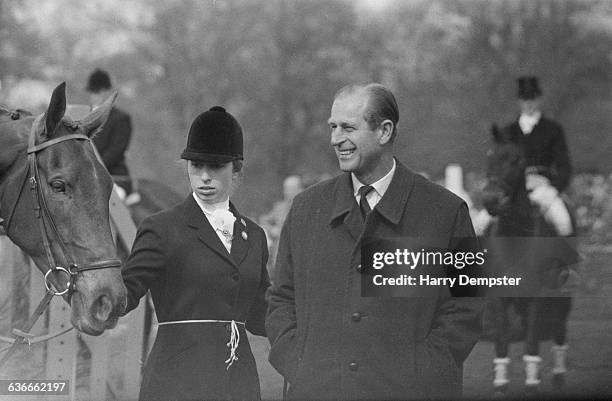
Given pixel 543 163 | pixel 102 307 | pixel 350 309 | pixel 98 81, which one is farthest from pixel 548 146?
pixel 102 307

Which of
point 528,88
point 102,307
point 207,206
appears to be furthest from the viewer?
point 528,88

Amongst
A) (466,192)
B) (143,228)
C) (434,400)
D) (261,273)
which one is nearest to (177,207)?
(143,228)

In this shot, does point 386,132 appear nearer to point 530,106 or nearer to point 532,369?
point 530,106

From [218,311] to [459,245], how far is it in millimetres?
908

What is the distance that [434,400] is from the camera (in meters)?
3.54

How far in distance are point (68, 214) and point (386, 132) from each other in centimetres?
110

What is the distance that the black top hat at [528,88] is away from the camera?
14.5ft

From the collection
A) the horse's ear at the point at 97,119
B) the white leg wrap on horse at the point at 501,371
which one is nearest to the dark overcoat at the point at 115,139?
the horse's ear at the point at 97,119

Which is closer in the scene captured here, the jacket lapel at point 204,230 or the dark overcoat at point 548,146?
the jacket lapel at point 204,230

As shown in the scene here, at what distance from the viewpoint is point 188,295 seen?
3.52m

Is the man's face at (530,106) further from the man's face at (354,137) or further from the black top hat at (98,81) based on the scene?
the black top hat at (98,81)

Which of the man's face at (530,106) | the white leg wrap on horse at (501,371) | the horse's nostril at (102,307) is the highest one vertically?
the man's face at (530,106)

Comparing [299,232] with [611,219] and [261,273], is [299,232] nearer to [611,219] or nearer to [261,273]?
[261,273]

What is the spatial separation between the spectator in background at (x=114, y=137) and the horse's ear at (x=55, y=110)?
870 millimetres
